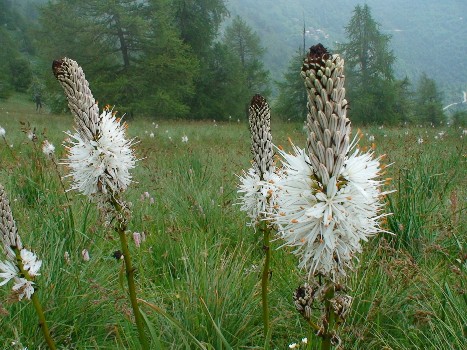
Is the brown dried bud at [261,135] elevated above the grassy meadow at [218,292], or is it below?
above

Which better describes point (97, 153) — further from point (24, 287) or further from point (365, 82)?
point (365, 82)

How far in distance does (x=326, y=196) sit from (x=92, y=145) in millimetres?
1612

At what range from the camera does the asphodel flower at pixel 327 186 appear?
1.82 m

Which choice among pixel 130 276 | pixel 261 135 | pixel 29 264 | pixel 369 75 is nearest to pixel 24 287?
pixel 29 264

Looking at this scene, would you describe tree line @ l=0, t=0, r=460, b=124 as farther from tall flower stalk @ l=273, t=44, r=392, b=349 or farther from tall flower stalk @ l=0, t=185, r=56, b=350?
tall flower stalk @ l=273, t=44, r=392, b=349

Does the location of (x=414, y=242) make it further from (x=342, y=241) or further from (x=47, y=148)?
(x=47, y=148)

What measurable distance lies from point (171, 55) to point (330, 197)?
119 feet

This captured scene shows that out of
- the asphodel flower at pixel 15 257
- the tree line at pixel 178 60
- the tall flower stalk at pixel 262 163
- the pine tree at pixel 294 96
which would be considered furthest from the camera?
the pine tree at pixel 294 96

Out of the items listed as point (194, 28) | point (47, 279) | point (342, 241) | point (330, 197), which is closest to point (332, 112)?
point (330, 197)

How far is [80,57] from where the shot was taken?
113ft

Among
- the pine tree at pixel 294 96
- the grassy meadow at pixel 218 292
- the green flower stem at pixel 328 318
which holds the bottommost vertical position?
the grassy meadow at pixel 218 292

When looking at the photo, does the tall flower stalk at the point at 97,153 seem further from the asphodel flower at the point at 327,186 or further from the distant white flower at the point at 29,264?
the asphodel flower at the point at 327,186

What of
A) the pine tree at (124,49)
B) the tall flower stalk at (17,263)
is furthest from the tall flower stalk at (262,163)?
the pine tree at (124,49)

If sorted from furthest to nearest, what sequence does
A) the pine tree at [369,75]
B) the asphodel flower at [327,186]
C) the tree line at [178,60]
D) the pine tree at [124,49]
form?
the pine tree at [369,75], the tree line at [178,60], the pine tree at [124,49], the asphodel flower at [327,186]
